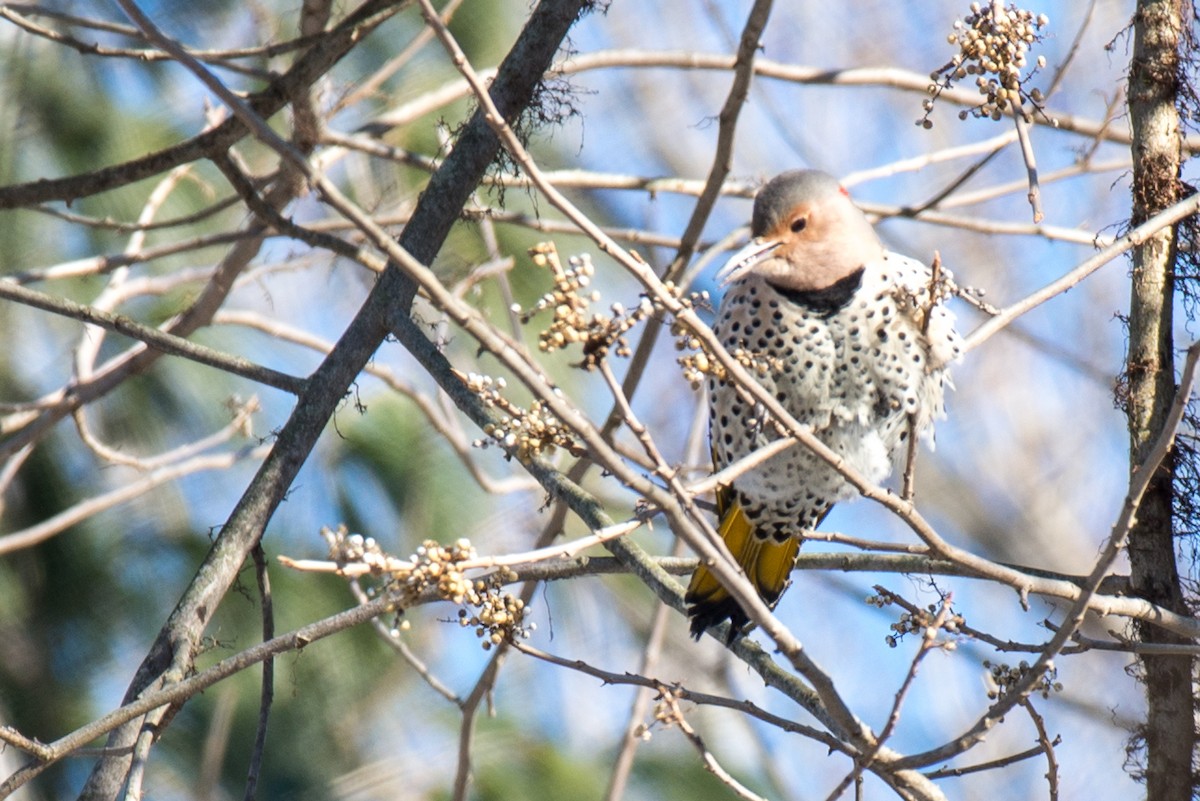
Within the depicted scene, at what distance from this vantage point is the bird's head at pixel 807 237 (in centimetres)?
268

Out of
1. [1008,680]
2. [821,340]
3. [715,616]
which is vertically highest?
[821,340]

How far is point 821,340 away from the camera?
8.75ft

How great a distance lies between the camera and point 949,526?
7188 millimetres

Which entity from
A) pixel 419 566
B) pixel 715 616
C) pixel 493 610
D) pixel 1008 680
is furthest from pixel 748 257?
pixel 419 566

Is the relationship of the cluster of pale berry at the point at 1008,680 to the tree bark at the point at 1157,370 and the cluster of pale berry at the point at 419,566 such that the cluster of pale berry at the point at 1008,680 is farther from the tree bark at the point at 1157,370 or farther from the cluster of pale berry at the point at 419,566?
the cluster of pale berry at the point at 419,566

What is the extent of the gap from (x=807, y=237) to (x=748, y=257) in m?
0.14

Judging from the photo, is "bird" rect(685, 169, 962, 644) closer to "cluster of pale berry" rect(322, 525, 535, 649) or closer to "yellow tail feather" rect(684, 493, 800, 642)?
"yellow tail feather" rect(684, 493, 800, 642)

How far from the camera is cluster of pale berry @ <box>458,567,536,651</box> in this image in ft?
5.72

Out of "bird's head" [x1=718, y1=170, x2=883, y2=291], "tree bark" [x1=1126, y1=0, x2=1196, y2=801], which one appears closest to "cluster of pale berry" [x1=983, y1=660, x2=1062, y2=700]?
"tree bark" [x1=1126, y1=0, x2=1196, y2=801]

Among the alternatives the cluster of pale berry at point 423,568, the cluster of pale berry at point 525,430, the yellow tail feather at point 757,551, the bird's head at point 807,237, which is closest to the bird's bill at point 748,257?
the bird's head at point 807,237

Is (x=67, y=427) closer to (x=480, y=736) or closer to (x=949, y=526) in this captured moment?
(x=480, y=736)

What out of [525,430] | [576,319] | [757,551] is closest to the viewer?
[576,319]

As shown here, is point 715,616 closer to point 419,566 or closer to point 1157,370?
point 1157,370

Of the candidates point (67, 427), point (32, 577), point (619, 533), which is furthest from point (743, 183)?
point (32, 577)
